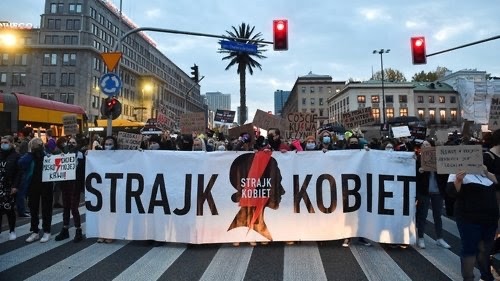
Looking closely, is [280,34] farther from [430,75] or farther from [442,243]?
[430,75]

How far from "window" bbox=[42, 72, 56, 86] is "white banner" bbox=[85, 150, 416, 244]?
A: 245 ft

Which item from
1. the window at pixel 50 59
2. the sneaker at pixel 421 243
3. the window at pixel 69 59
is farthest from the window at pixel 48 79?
the sneaker at pixel 421 243

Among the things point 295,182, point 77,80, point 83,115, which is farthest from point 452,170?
point 77,80

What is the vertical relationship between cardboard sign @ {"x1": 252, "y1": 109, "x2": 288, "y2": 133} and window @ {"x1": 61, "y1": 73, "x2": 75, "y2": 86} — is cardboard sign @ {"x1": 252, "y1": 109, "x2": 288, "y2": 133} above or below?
below

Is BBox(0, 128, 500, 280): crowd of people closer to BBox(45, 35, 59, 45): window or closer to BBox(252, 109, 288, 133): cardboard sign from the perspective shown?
BBox(252, 109, 288, 133): cardboard sign

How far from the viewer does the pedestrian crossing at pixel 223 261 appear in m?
5.52

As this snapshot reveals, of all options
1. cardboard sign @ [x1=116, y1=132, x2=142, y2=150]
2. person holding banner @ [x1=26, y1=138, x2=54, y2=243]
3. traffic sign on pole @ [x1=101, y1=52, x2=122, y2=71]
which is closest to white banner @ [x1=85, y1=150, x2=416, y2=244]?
person holding banner @ [x1=26, y1=138, x2=54, y2=243]

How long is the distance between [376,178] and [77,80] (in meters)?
74.0

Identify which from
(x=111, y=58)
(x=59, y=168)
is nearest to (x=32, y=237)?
(x=59, y=168)

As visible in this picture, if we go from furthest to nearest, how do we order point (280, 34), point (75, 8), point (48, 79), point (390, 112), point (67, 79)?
point (390, 112) < point (75, 8) < point (48, 79) < point (67, 79) < point (280, 34)

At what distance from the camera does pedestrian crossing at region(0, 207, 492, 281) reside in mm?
5523

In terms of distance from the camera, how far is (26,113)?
1822cm

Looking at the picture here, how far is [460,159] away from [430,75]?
120752mm

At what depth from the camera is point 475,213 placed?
452 cm
